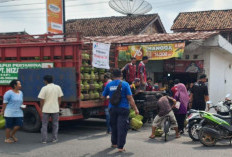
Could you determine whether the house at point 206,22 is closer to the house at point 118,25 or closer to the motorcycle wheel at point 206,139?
the house at point 118,25

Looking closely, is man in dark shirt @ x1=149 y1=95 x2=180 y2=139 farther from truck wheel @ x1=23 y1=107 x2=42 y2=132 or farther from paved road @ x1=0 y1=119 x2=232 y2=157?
truck wheel @ x1=23 y1=107 x2=42 y2=132

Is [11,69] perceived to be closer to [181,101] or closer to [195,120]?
[181,101]

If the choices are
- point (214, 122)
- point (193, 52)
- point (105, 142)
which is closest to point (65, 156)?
point (105, 142)

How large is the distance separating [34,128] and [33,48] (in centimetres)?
232

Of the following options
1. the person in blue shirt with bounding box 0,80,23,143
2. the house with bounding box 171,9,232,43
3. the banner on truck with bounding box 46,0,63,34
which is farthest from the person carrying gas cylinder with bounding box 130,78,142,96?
the house with bounding box 171,9,232,43

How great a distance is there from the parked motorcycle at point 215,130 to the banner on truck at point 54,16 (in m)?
10.6

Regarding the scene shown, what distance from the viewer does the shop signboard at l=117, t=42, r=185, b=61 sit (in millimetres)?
13880

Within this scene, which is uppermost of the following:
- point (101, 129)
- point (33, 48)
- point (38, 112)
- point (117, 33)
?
point (117, 33)

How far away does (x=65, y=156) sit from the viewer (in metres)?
6.50

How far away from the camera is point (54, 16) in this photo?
16.6 m

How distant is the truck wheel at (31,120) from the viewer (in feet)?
30.0

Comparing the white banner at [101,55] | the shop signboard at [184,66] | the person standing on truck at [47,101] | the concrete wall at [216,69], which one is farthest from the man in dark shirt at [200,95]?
the concrete wall at [216,69]

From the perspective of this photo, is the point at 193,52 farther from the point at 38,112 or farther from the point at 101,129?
the point at 38,112

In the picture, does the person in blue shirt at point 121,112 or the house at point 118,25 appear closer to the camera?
the person in blue shirt at point 121,112
